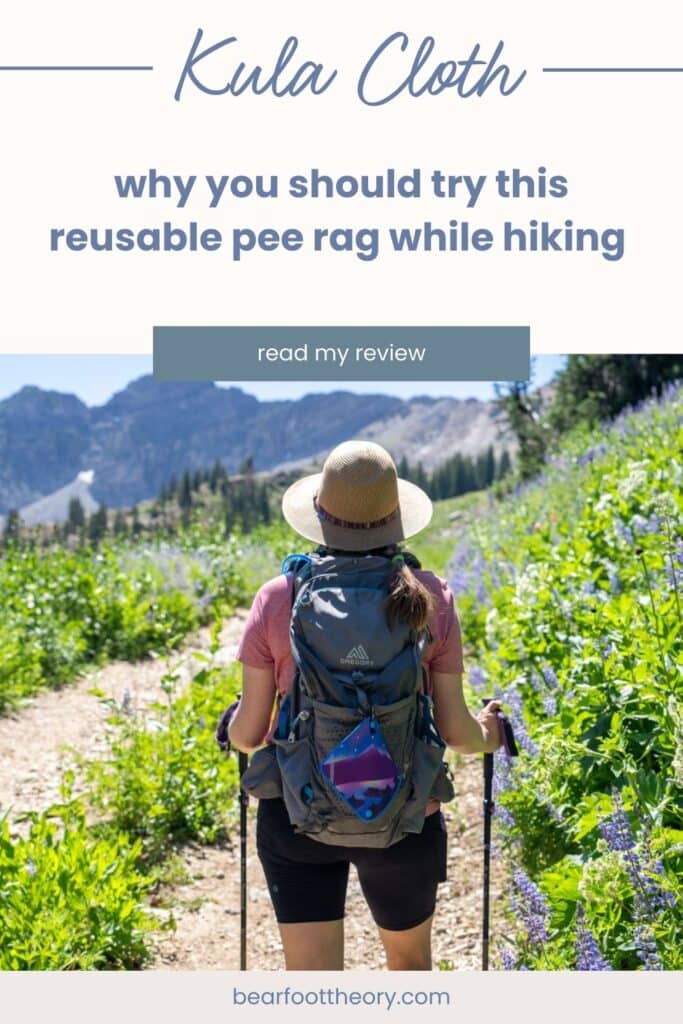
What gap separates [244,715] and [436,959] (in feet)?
7.16

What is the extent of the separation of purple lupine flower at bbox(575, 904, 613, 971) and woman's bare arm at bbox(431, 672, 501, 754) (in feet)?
2.18

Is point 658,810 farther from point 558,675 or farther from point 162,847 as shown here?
point 162,847

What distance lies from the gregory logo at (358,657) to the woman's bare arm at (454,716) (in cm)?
31

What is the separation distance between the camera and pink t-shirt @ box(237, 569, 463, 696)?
2566 millimetres

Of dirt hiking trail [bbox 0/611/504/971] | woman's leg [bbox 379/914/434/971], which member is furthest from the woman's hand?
dirt hiking trail [bbox 0/611/504/971]

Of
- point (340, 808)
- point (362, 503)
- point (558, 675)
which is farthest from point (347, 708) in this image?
point (558, 675)

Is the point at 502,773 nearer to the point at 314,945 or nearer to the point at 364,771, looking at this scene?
the point at 314,945

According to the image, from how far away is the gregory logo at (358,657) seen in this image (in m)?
2.43

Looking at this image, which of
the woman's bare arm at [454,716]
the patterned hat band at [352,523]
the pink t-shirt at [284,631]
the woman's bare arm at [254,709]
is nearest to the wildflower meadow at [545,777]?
the woman's bare arm at [454,716]

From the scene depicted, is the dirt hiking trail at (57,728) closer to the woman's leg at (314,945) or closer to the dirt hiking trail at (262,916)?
the dirt hiking trail at (262,916)

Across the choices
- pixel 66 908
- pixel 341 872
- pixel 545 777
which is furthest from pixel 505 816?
pixel 66 908

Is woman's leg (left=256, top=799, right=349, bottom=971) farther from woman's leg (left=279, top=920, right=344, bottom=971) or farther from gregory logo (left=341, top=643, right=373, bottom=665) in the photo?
gregory logo (left=341, top=643, right=373, bottom=665)

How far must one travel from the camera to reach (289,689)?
8.53 ft

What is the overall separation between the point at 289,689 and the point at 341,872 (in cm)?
56
